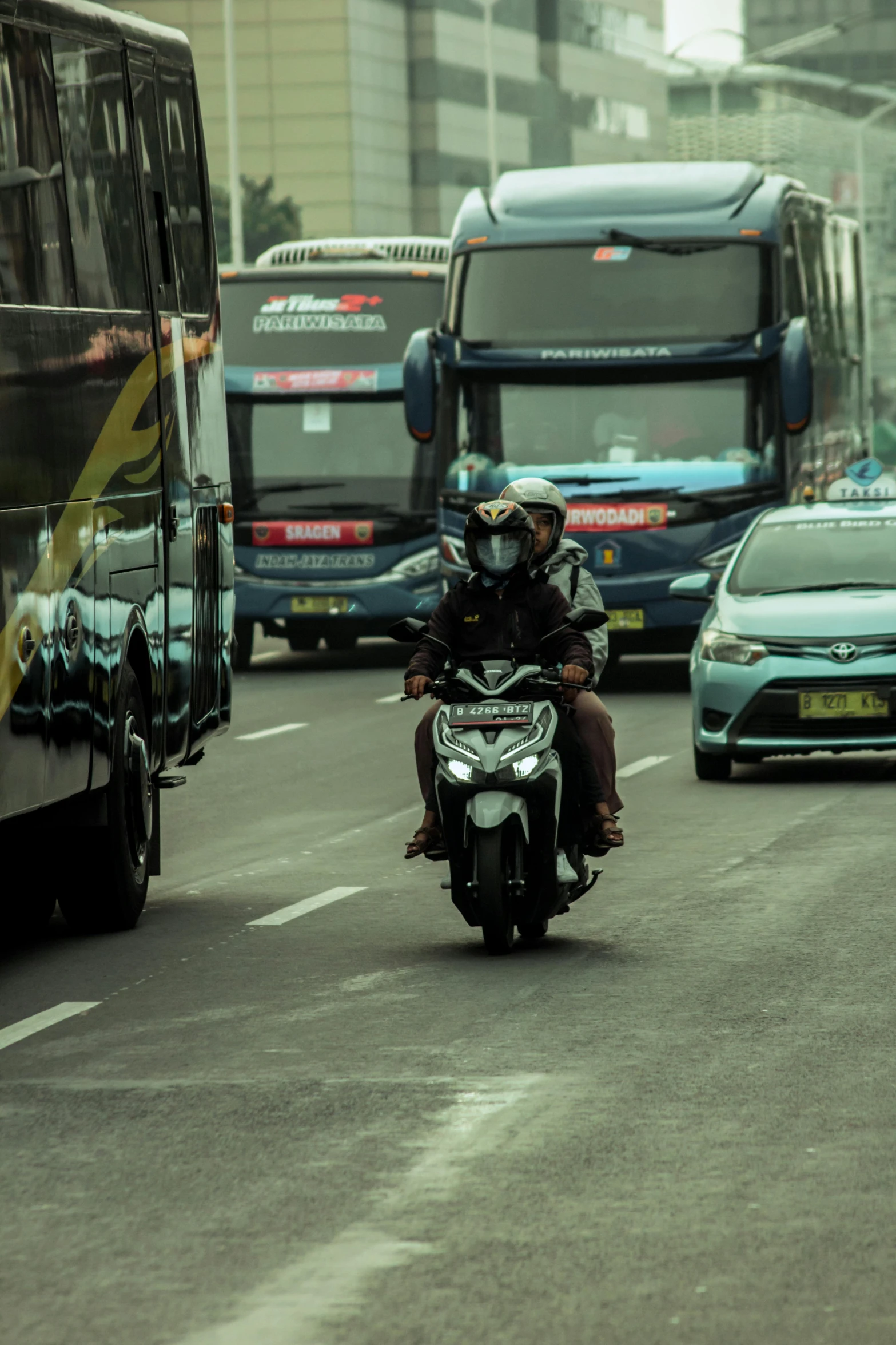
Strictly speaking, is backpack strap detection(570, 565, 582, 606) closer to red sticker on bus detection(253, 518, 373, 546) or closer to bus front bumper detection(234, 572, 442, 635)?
bus front bumper detection(234, 572, 442, 635)

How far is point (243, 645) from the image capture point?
2819 centimetres

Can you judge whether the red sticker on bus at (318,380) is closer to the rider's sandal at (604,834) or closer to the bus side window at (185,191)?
the bus side window at (185,191)

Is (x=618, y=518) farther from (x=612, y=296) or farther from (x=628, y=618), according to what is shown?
(x=612, y=296)

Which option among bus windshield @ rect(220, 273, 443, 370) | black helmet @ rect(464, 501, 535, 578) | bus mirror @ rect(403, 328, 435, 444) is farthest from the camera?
bus windshield @ rect(220, 273, 443, 370)

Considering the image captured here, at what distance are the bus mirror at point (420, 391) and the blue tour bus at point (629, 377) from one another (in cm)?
1

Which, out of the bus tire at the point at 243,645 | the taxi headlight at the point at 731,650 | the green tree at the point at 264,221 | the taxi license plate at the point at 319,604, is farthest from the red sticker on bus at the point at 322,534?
the green tree at the point at 264,221

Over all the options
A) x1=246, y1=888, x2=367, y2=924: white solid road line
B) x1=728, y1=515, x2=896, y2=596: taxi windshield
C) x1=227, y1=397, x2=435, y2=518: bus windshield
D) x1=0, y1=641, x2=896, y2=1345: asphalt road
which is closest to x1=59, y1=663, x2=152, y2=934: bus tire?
x1=0, y1=641, x2=896, y2=1345: asphalt road

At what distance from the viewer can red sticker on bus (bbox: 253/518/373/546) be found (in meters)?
26.9

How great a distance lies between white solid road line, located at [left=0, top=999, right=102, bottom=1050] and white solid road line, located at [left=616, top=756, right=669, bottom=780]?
25.6 feet

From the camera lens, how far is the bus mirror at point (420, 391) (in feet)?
77.6

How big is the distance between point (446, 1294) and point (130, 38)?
7.06 meters

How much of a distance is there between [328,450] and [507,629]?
18.0 m

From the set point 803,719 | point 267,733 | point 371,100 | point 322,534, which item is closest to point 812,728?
point 803,719

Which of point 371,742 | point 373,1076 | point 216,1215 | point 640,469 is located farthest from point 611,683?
→ point 216,1215
